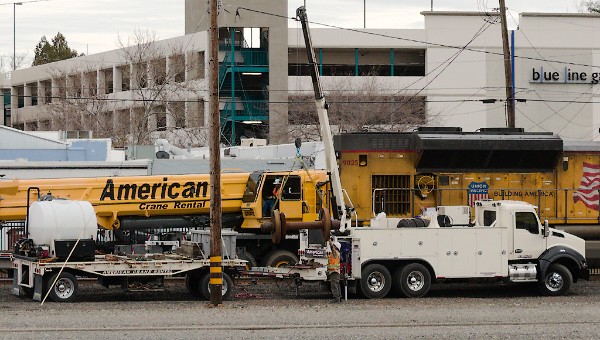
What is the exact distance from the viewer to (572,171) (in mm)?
32312

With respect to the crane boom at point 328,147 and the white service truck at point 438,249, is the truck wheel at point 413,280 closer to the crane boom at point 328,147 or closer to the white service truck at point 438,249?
the white service truck at point 438,249

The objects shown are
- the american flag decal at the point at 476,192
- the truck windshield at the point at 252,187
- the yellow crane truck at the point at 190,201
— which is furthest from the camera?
the american flag decal at the point at 476,192

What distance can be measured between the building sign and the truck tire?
5178 cm

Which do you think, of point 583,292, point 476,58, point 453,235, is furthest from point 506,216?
point 476,58

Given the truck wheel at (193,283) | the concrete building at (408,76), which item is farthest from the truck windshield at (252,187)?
the concrete building at (408,76)

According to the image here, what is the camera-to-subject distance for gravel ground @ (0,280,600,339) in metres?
20.5

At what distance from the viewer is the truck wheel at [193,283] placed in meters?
27.5

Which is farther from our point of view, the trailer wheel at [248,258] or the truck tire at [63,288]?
the trailer wheel at [248,258]

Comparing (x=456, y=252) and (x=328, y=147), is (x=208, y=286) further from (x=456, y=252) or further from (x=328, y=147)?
(x=456, y=252)

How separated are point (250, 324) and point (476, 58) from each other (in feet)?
174

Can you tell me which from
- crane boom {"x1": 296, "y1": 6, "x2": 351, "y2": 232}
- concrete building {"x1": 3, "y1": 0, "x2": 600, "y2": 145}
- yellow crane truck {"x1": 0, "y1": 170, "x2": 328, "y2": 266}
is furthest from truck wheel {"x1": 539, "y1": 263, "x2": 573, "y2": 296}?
concrete building {"x1": 3, "y1": 0, "x2": 600, "y2": 145}

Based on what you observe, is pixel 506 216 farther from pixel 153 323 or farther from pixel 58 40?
pixel 58 40

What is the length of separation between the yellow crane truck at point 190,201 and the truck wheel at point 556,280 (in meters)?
6.43

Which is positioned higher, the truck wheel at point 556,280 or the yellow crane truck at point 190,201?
the yellow crane truck at point 190,201
